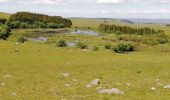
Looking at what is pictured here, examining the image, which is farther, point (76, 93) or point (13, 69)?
point (13, 69)

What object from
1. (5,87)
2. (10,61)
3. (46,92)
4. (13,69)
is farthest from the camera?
(10,61)

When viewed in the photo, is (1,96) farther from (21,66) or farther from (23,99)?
(21,66)

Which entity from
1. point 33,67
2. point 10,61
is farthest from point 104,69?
point 10,61

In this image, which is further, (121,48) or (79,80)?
(121,48)

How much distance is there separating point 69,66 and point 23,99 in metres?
23.8

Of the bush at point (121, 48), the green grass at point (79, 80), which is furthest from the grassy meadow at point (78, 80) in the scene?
the bush at point (121, 48)

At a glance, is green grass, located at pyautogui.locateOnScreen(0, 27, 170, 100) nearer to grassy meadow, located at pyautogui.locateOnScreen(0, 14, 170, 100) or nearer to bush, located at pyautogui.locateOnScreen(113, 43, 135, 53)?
grassy meadow, located at pyautogui.locateOnScreen(0, 14, 170, 100)

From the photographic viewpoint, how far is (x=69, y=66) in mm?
43844

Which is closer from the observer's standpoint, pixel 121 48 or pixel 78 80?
pixel 78 80

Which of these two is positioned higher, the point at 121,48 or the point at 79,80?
the point at 79,80

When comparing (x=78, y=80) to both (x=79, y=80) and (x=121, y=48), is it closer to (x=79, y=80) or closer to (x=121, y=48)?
(x=79, y=80)

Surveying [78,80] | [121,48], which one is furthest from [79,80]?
[121,48]

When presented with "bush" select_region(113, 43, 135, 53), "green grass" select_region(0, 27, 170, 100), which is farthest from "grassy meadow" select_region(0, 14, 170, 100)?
"bush" select_region(113, 43, 135, 53)

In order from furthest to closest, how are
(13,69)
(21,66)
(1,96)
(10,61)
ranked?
(10,61), (21,66), (13,69), (1,96)
